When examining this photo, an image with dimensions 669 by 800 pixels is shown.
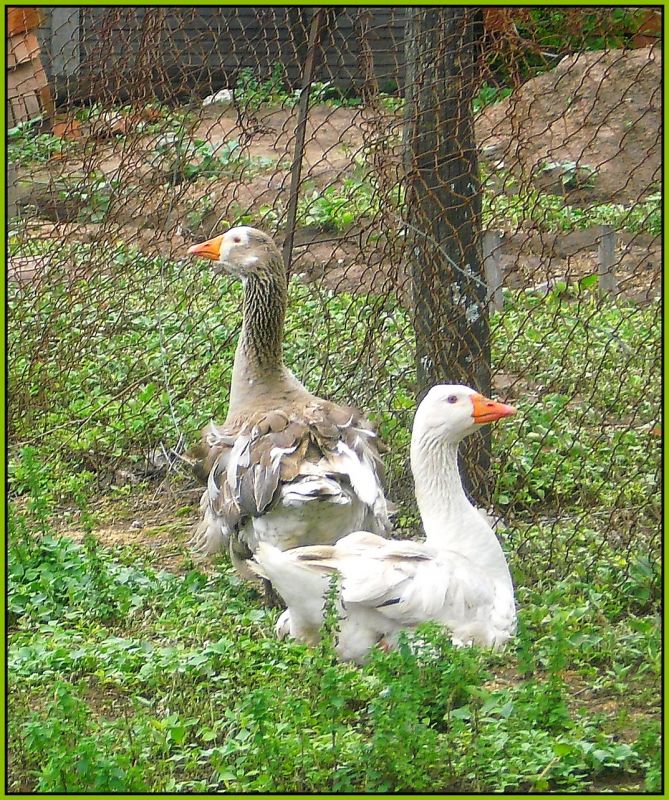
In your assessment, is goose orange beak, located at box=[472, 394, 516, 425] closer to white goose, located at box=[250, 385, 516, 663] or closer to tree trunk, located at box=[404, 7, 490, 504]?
white goose, located at box=[250, 385, 516, 663]

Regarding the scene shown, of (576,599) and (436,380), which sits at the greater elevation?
(436,380)

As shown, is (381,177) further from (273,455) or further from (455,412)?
(273,455)

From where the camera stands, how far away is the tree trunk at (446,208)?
5676mm

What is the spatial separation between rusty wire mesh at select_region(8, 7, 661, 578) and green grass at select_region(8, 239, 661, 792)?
3 centimetres

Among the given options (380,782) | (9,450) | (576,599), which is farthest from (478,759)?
(9,450)

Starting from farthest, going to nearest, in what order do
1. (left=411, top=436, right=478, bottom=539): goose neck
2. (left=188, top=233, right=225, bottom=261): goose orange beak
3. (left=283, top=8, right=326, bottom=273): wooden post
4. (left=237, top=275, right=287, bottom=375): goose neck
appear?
1. (left=188, top=233, right=225, bottom=261): goose orange beak
2. (left=237, top=275, right=287, bottom=375): goose neck
3. (left=283, top=8, right=326, bottom=273): wooden post
4. (left=411, top=436, right=478, bottom=539): goose neck

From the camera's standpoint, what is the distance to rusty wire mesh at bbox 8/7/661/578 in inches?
227

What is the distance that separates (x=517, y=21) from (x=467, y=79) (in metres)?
0.39

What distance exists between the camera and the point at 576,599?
5.30 m

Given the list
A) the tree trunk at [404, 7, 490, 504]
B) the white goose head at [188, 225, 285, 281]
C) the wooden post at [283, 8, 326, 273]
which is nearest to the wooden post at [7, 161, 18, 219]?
the white goose head at [188, 225, 285, 281]

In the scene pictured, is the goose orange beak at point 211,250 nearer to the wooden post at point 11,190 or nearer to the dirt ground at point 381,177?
the dirt ground at point 381,177

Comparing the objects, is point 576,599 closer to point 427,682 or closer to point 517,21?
point 427,682

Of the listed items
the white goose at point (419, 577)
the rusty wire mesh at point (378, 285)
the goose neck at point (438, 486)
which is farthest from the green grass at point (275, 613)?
the goose neck at point (438, 486)

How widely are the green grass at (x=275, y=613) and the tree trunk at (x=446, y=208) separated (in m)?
0.30
